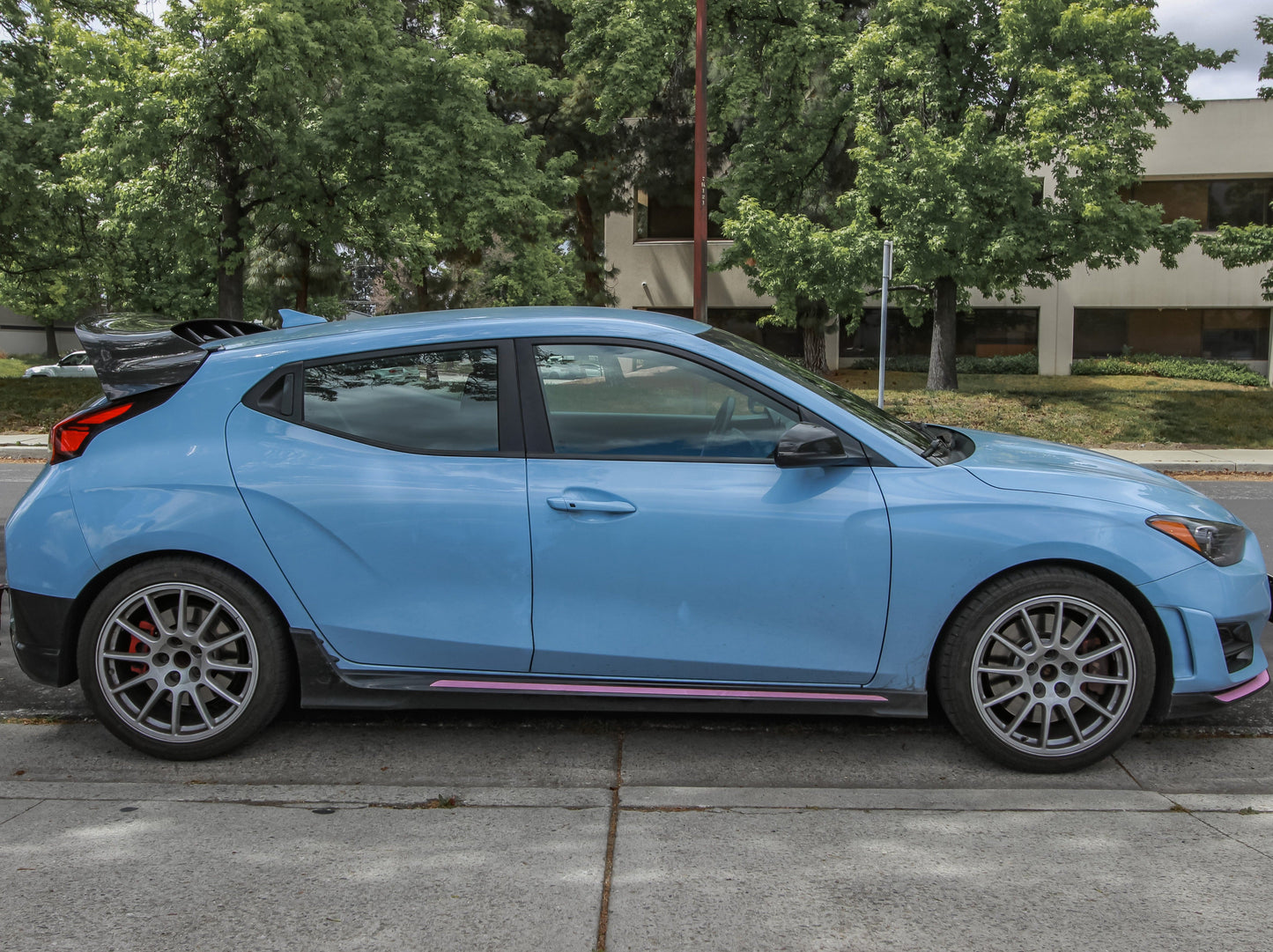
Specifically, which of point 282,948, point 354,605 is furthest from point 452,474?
point 282,948

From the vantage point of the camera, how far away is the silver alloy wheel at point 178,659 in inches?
152

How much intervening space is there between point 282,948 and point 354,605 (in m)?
1.39

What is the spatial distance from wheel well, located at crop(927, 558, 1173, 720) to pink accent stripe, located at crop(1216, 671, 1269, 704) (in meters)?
0.18

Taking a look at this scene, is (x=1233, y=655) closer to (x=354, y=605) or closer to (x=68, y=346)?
(x=354, y=605)

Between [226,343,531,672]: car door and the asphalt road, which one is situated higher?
[226,343,531,672]: car door

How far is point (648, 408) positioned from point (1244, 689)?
2313 mm

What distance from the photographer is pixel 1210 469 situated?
1402 centimetres

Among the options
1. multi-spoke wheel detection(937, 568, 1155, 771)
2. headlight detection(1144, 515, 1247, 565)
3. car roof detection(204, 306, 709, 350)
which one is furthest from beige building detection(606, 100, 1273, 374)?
multi-spoke wheel detection(937, 568, 1155, 771)

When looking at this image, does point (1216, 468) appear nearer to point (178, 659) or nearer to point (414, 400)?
point (414, 400)

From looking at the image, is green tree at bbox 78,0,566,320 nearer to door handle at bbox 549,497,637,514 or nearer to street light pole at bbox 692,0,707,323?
street light pole at bbox 692,0,707,323

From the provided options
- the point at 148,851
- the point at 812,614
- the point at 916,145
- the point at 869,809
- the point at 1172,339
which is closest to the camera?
the point at 148,851

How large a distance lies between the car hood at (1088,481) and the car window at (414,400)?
1.75m

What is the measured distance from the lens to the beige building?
3316 centimetres

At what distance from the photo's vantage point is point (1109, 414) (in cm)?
1812
